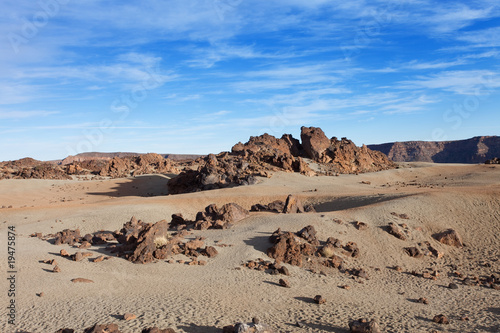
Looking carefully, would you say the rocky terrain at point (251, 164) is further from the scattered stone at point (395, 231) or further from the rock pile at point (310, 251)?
the rock pile at point (310, 251)

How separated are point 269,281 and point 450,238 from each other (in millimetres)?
8300

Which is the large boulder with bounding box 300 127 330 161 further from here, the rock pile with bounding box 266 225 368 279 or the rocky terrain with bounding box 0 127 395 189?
the rock pile with bounding box 266 225 368 279

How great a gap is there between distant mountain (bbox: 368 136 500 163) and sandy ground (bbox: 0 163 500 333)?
286 feet

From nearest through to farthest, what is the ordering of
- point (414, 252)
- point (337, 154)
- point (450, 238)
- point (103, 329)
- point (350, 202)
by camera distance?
point (103, 329) < point (414, 252) < point (450, 238) < point (350, 202) < point (337, 154)

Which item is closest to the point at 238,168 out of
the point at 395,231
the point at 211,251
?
the point at 395,231

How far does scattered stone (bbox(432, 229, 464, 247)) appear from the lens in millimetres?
14391

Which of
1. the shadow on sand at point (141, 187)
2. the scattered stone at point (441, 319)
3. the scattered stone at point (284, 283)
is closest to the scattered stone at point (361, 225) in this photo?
the scattered stone at point (284, 283)

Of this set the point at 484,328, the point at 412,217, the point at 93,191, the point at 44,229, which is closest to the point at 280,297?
the point at 484,328

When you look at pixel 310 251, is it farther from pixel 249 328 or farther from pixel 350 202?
pixel 350 202

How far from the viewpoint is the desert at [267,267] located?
8156 millimetres

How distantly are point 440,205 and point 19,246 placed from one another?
56.3 ft

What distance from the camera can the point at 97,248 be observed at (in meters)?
13.0

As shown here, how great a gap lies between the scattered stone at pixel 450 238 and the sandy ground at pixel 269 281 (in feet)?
0.89

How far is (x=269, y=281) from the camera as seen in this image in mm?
10453
